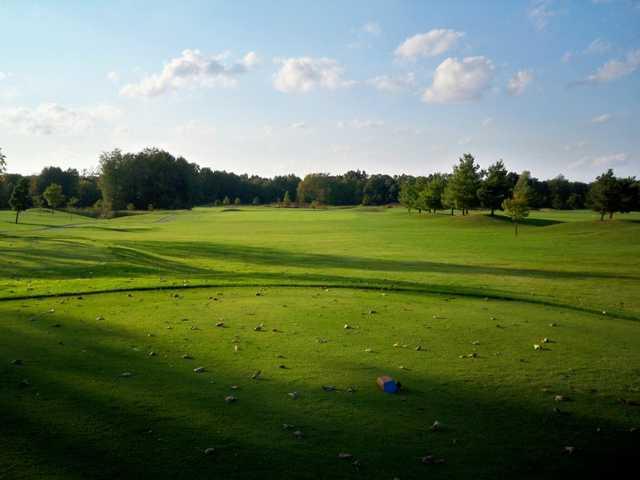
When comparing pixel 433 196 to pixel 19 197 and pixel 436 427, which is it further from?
pixel 436 427

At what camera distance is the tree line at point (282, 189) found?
66.8 metres

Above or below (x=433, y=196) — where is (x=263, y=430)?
below

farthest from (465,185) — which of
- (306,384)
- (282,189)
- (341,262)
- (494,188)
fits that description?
(282,189)

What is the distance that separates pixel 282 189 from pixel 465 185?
108 m

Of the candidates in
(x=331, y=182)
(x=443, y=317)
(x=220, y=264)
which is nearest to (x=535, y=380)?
(x=443, y=317)

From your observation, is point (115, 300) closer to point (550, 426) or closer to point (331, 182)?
point (550, 426)

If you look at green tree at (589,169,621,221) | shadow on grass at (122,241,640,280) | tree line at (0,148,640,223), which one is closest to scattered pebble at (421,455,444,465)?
shadow on grass at (122,241,640,280)

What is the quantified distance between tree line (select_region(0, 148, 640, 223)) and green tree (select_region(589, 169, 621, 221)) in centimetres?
10

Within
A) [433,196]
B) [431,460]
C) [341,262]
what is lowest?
[341,262]

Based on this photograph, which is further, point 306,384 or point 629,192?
point 629,192

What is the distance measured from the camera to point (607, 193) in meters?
61.6

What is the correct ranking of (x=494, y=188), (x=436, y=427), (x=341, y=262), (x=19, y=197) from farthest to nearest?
(x=494, y=188), (x=19, y=197), (x=341, y=262), (x=436, y=427)

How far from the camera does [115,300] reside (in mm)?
12039

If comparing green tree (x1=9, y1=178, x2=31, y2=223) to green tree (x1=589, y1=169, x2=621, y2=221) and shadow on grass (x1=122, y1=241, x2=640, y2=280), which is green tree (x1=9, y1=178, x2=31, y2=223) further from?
green tree (x1=589, y1=169, x2=621, y2=221)
